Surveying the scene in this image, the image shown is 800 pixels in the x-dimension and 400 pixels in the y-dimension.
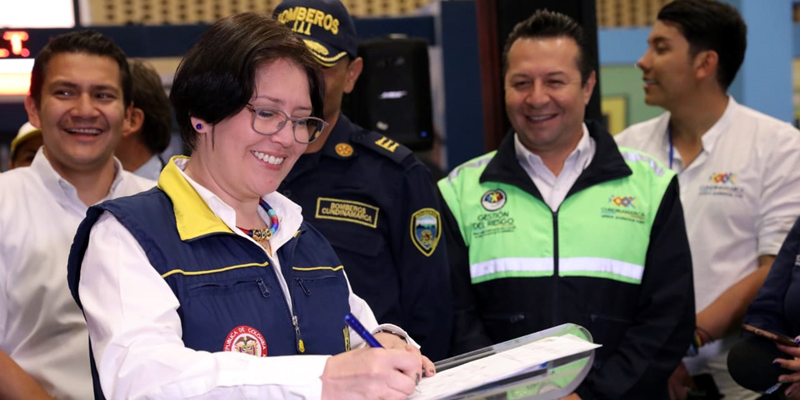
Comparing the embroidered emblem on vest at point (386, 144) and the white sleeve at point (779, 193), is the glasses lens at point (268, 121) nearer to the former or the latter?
the embroidered emblem on vest at point (386, 144)

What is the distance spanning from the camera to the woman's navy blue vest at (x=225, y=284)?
4.58ft

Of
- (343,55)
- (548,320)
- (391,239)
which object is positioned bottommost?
(548,320)

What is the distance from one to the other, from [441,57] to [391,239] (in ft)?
7.97

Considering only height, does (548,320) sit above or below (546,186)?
below

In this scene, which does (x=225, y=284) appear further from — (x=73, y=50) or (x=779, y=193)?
(x=779, y=193)

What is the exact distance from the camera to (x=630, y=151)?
8.99 feet

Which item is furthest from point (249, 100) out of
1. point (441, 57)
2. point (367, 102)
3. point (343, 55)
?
point (441, 57)

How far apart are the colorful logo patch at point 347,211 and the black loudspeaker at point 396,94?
73.7 inches

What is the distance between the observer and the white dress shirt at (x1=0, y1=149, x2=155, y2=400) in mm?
2209

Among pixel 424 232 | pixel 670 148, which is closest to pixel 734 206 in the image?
pixel 670 148

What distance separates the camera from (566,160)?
8.86 feet

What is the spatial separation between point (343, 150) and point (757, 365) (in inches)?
49.5

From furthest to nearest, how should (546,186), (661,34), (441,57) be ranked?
1. (441,57)
2. (661,34)
3. (546,186)

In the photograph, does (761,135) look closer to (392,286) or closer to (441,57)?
(392,286)
